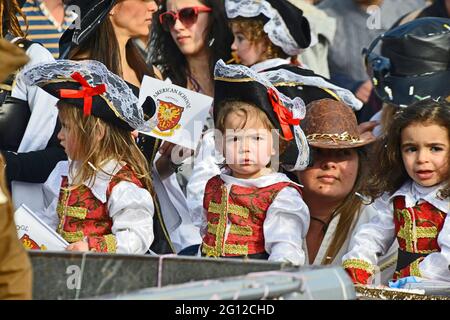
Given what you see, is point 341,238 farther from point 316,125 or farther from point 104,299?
point 104,299

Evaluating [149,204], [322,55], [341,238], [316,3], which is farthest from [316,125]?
[316,3]

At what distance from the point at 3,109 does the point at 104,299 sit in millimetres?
3837

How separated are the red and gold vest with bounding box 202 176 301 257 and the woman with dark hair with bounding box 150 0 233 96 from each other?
186 centimetres

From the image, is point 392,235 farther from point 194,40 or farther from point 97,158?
point 194,40

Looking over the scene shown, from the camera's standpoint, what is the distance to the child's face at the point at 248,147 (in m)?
5.92

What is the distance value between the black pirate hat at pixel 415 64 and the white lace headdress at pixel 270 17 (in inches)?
23.0

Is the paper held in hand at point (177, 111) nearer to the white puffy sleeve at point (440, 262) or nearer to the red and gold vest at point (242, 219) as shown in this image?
the red and gold vest at point (242, 219)

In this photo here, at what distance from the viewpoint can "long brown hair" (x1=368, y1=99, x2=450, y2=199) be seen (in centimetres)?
595

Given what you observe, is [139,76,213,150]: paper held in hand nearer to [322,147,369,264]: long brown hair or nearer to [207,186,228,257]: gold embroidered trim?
[207,186,228,257]: gold embroidered trim

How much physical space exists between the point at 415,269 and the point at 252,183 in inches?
34.2

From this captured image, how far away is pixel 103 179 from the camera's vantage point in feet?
20.0

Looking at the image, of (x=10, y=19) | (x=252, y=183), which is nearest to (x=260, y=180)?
(x=252, y=183)

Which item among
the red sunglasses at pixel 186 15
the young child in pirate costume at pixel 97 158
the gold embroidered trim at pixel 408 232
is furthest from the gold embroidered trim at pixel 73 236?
the red sunglasses at pixel 186 15

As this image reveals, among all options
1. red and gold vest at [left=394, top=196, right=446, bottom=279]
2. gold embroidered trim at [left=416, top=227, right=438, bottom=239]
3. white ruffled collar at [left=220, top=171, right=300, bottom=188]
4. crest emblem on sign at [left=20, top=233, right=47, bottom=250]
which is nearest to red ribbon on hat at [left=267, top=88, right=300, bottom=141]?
white ruffled collar at [left=220, top=171, right=300, bottom=188]
